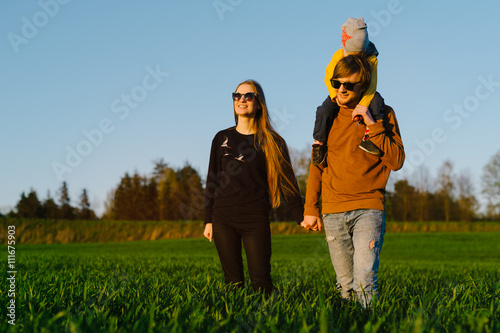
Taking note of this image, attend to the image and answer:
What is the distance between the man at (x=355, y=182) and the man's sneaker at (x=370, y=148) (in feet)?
0.12

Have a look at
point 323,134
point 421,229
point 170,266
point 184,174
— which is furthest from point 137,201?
point 323,134

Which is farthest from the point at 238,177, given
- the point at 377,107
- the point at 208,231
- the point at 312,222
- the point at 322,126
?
the point at 377,107

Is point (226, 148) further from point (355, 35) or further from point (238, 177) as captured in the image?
point (355, 35)

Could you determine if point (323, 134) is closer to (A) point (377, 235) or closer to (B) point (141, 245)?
(A) point (377, 235)

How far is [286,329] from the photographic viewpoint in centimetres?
218

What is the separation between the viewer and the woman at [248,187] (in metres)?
4.02

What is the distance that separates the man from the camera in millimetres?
3416

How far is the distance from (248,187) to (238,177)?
0.14 metres

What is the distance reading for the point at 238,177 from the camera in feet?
13.5

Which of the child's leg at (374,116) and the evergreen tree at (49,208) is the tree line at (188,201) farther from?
the child's leg at (374,116)

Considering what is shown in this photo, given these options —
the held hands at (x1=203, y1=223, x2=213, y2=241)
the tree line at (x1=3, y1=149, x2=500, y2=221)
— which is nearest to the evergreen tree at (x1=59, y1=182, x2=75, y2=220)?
the tree line at (x1=3, y1=149, x2=500, y2=221)

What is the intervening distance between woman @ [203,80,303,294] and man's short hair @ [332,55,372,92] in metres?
1.05

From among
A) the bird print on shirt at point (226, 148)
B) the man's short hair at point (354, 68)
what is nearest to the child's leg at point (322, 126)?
the man's short hair at point (354, 68)

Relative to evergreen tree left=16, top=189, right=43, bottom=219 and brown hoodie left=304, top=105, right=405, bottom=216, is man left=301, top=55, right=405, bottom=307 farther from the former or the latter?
evergreen tree left=16, top=189, right=43, bottom=219
